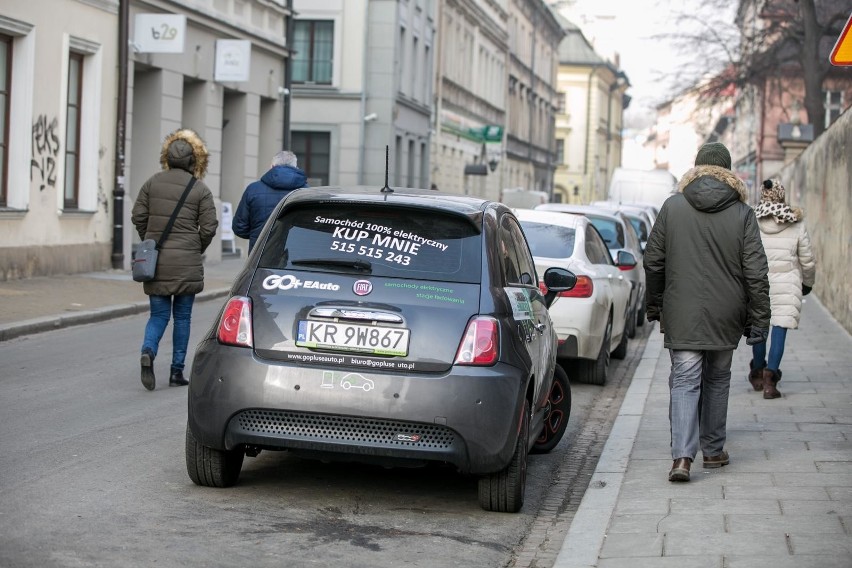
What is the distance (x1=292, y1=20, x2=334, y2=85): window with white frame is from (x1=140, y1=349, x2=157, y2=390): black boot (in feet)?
108

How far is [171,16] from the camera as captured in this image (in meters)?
23.1

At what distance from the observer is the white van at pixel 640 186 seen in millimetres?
44844

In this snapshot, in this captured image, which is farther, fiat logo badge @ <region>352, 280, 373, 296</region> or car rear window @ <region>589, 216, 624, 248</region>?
car rear window @ <region>589, 216, 624, 248</region>

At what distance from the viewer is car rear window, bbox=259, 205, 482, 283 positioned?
6637 mm

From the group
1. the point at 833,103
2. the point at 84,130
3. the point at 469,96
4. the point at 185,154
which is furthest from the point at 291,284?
the point at 833,103

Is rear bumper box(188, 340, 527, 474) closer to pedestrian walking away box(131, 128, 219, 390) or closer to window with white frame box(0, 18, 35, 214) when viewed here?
pedestrian walking away box(131, 128, 219, 390)

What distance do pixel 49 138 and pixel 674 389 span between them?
580 inches

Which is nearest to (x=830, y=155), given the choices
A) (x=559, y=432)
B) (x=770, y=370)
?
(x=770, y=370)

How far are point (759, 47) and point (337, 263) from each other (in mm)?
38441

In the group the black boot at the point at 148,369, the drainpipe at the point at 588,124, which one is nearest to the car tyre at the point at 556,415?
the black boot at the point at 148,369

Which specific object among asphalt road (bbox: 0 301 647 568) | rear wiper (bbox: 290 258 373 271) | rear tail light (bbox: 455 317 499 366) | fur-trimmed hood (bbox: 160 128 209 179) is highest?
fur-trimmed hood (bbox: 160 128 209 179)

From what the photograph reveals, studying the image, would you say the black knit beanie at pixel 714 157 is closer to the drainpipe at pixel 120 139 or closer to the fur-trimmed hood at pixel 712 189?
the fur-trimmed hood at pixel 712 189

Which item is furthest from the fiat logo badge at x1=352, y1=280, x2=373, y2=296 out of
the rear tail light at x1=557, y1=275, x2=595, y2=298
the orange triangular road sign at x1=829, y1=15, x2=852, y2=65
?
the rear tail light at x1=557, y1=275, x2=595, y2=298

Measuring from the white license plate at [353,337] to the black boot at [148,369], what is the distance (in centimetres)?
398
